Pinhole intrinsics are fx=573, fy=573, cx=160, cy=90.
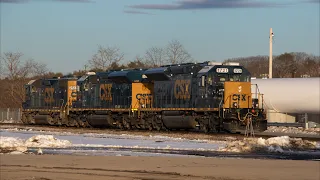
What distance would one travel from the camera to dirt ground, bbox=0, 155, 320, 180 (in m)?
14.2

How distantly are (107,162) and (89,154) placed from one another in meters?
2.70

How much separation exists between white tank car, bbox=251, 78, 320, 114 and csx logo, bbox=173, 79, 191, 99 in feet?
24.6

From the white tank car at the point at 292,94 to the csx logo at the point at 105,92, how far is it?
33.2 ft

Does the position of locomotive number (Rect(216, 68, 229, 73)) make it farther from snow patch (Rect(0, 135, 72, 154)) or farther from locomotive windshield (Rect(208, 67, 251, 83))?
snow patch (Rect(0, 135, 72, 154))

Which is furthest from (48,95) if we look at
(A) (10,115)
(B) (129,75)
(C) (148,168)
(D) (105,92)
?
(C) (148,168)

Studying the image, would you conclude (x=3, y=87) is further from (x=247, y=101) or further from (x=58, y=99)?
(x=247, y=101)

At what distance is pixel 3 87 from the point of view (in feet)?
285

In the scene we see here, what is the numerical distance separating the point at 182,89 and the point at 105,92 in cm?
916

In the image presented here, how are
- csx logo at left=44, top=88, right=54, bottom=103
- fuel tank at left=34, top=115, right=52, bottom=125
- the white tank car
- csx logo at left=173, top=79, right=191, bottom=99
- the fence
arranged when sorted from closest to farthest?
1. csx logo at left=173, top=79, right=191, bottom=99
2. the white tank car
3. fuel tank at left=34, top=115, right=52, bottom=125
4. csx logo at left=44, top=88, right=54, bottom=103
5. the fence

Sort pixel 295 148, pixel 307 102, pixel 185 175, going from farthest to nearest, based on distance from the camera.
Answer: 1. pixel 307 102
2. pixel 295 148
3. pixel 185 175

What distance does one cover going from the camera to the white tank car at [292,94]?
135ft

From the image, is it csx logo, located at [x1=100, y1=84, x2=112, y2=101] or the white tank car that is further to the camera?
the white tank car

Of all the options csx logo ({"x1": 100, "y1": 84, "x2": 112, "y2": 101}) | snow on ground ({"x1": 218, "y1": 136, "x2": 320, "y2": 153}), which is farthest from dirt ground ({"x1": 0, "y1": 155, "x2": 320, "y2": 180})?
csx logo ({"x1": 100, "y1": 84, "x2": 112, "y2": 101})

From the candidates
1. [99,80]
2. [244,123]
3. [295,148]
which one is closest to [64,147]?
[295,148]
